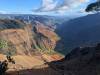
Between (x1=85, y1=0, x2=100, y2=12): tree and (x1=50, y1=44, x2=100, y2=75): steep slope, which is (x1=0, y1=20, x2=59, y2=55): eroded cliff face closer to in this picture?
(x1=50, y1=44, x2=100, y2=75): steep slope

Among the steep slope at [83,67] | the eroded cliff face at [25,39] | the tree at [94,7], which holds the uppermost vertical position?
the tree at [94,7]

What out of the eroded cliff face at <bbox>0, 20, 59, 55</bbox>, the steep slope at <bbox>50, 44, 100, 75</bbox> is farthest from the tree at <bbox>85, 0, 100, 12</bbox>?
the eroded cliff face at <bbox>0, 20, 59, 55</bbox>

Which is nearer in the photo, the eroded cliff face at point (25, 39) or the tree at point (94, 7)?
the tree at point (94, 7)

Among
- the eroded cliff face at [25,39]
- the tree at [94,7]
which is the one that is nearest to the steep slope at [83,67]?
the tree at [94,7]

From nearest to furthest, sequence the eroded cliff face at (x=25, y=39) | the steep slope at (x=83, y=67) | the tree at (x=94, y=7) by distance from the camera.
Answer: the steep slope at (x=83, y=67) < the tree at (x=94, y=7) < the eroded cliff face at (x=25, y=39)

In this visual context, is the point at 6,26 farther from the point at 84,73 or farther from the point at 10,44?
the point at 84,73

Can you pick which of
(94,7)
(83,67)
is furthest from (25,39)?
(83,67)

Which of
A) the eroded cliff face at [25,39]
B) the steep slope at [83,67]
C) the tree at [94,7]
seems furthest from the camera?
the eroded cliff face at [25,39]

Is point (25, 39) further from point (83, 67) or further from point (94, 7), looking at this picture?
point (83, 67)

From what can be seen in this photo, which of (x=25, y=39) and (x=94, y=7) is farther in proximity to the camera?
(x=25, y=39)

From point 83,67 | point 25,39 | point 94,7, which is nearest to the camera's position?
point 83,67

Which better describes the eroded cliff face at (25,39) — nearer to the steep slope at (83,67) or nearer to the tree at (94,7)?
the steep slope at (83,67)

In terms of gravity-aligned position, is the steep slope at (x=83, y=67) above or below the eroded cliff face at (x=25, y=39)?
above
